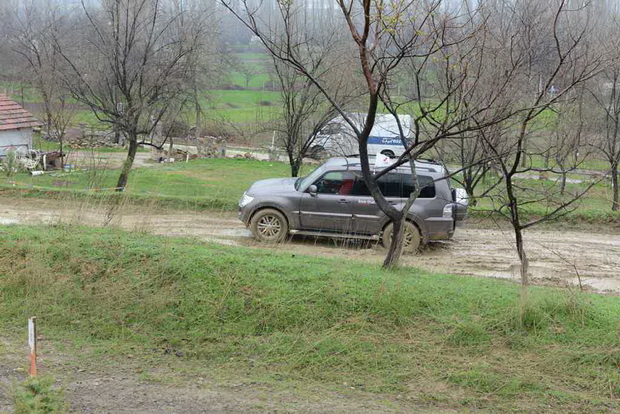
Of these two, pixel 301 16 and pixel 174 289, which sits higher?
pixel 301 16

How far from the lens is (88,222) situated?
1095 centimetres

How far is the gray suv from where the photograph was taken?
13398 mm

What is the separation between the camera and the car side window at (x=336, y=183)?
44.8 feet

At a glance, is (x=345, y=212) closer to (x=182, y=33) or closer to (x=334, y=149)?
(x=182, y=33)

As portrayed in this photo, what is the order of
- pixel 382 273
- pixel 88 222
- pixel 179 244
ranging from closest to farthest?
1. pixel 382 273
2. pixel 179 244
3. pixel 88 222

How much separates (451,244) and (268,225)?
12.4 feet

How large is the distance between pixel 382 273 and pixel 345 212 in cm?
505

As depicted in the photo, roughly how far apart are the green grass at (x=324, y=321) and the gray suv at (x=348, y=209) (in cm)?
448

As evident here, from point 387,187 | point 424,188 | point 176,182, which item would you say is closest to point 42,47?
point 176,182

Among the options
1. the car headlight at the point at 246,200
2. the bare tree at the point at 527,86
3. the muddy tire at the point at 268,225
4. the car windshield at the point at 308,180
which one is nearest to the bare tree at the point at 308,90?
the bare tree at the point at 527,86

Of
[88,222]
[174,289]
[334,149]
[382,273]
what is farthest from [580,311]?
[334,149]

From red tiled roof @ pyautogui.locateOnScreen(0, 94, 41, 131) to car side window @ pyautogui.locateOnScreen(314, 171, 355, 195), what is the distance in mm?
21872

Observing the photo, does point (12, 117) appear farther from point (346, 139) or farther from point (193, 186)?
point (346, 139)

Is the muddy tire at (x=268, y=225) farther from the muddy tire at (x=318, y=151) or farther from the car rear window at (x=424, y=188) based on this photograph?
the muddy tire at (x=318, y=151)
